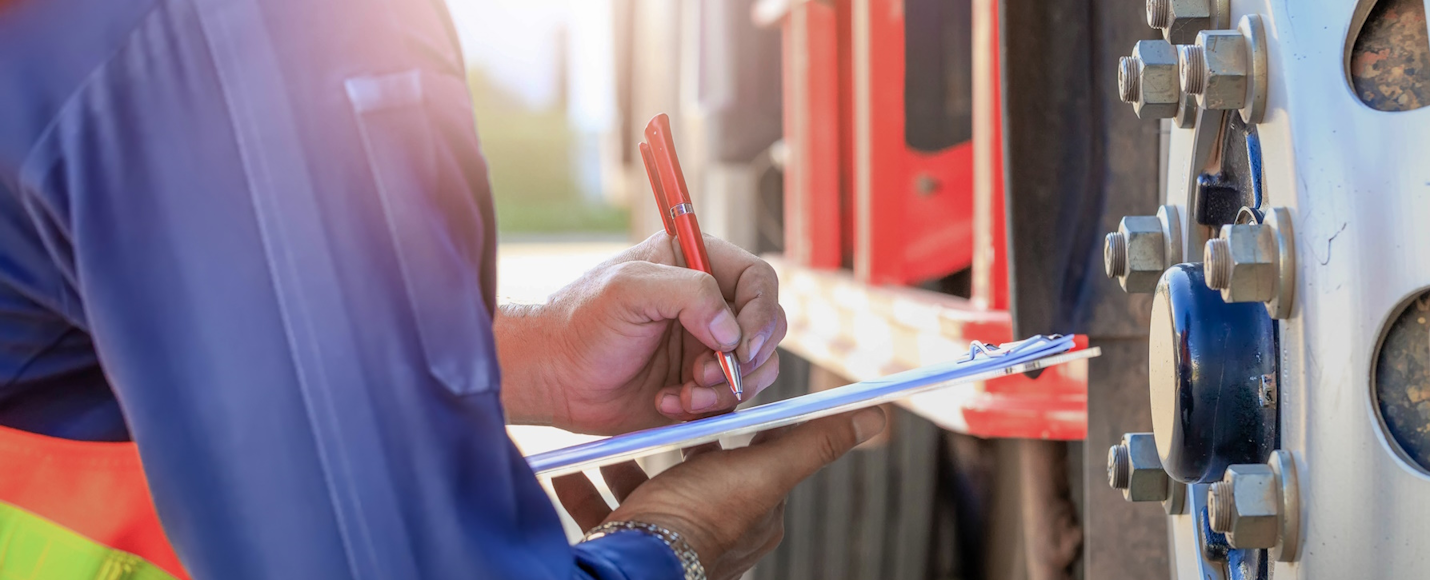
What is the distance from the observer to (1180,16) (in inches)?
25.7

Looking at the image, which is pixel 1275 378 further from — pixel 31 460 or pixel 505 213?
pixel 505 213

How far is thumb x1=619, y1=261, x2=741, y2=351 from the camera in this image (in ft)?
2.78

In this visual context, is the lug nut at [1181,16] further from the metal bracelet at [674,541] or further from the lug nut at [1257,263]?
the metal bracelet at [674,541]

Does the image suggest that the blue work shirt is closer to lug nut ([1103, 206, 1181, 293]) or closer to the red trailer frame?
lug nut ([1103, 206, 1181, 293])

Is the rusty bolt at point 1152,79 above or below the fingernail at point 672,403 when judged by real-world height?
above

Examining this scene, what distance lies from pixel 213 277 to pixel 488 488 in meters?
0.15

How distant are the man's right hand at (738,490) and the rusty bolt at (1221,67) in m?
0.28

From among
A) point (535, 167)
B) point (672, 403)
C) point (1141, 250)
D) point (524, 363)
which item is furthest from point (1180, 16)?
point (535, 167)

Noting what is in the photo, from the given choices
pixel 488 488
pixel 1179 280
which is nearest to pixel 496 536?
pixel 488 488

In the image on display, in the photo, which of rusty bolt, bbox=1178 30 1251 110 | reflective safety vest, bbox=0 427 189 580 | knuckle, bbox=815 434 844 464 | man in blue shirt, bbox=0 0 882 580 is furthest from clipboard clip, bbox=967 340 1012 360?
reflective safety vest, bbox=0 427 189 580

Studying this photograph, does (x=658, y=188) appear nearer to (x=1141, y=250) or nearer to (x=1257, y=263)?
(x=1141, y=250)

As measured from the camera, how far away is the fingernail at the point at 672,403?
0.92 m

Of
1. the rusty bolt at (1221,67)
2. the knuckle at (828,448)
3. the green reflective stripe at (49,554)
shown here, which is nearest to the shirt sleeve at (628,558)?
the knuckle at (828,448)

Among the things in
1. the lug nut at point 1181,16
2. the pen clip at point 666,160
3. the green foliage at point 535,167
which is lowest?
the green foliage at point 535,167
